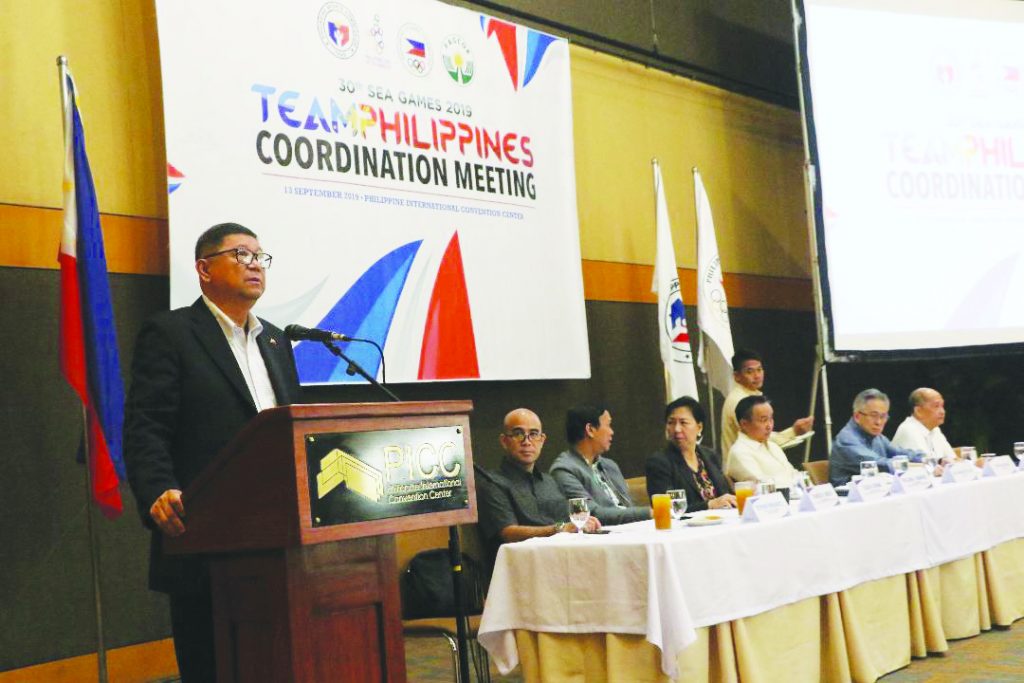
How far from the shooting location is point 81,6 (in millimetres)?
4672

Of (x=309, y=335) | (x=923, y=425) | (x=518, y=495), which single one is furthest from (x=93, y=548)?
(x=923, y=425)

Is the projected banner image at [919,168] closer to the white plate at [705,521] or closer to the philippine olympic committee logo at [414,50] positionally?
the philippine olympic committee logo at [414,50]

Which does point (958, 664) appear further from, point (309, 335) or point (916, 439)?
point (309, 335)

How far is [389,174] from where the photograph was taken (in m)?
5.67

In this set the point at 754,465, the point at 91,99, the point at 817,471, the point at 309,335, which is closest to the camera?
the point at 309,335

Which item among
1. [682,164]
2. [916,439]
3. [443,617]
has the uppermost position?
[682,164]

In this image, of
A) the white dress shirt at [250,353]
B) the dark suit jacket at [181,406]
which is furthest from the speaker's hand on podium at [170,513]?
the white dress shirt at [250,353]

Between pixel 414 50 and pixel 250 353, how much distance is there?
3.45m

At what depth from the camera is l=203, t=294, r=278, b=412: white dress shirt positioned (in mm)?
2717

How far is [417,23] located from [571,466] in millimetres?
2449

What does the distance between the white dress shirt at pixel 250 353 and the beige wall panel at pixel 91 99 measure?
2.07m

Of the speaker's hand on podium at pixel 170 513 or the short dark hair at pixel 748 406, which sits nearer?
the speaker's hand on podium at pixel 170 513

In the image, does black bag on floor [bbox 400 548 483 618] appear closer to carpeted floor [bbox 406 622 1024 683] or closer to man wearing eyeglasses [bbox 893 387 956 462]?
carpeted floor [bbox 406 622 1024 683]

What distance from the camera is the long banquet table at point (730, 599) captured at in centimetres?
343
